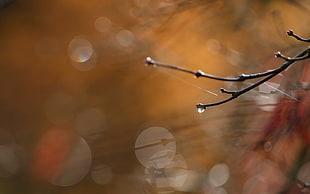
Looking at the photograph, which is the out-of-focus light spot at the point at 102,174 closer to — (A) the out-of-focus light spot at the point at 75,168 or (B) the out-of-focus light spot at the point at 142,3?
(A) the out-of-focus light spot at the point at 75,168

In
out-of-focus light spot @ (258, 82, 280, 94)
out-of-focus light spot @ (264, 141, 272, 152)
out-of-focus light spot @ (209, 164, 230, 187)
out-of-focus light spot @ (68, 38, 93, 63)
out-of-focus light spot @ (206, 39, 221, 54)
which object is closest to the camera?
out-of-focus light spot @ (258, 82, 280, 94)

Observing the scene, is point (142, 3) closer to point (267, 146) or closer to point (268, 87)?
point (267, 146)

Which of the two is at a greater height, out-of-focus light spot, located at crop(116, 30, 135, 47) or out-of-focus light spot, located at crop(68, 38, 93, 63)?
out-of-focus light spot, located at crop(68, 38, 93, 63)

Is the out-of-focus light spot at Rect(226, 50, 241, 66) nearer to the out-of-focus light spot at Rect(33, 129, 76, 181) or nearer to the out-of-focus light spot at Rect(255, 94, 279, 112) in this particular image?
the out-of-focus light spot at Rect(255, 94, 279, 112)

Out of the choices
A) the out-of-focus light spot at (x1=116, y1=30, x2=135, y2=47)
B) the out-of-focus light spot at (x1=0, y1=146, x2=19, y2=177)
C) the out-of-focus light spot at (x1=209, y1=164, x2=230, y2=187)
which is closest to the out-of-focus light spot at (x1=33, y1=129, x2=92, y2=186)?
the out-of-focus light spot at (x1=0, y1=146, x2=19, y2=177)

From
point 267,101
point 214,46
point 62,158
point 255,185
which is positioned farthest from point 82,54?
point 267,101

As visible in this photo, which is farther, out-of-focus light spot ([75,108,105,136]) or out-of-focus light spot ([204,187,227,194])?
out-of-focus light spot ([75,108,105,136])

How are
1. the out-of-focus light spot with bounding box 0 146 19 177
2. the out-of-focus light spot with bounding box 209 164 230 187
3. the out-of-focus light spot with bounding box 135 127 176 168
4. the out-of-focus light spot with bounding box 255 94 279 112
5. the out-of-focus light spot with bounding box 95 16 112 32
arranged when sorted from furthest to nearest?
the out-of-focus light spot with bounding box 0 146 19 177 → the out-of-focus light spot with bounding box 95 16 112 32 → the out-of-focus light spot with bounding box 135 127 176 168 → the out-of-focus light spot with bounding box 209 164 230 187 → the out-of-focus light spot with bounding box 255 94 279 112

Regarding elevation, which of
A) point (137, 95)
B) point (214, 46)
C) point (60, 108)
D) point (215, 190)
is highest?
point (60, 108)
